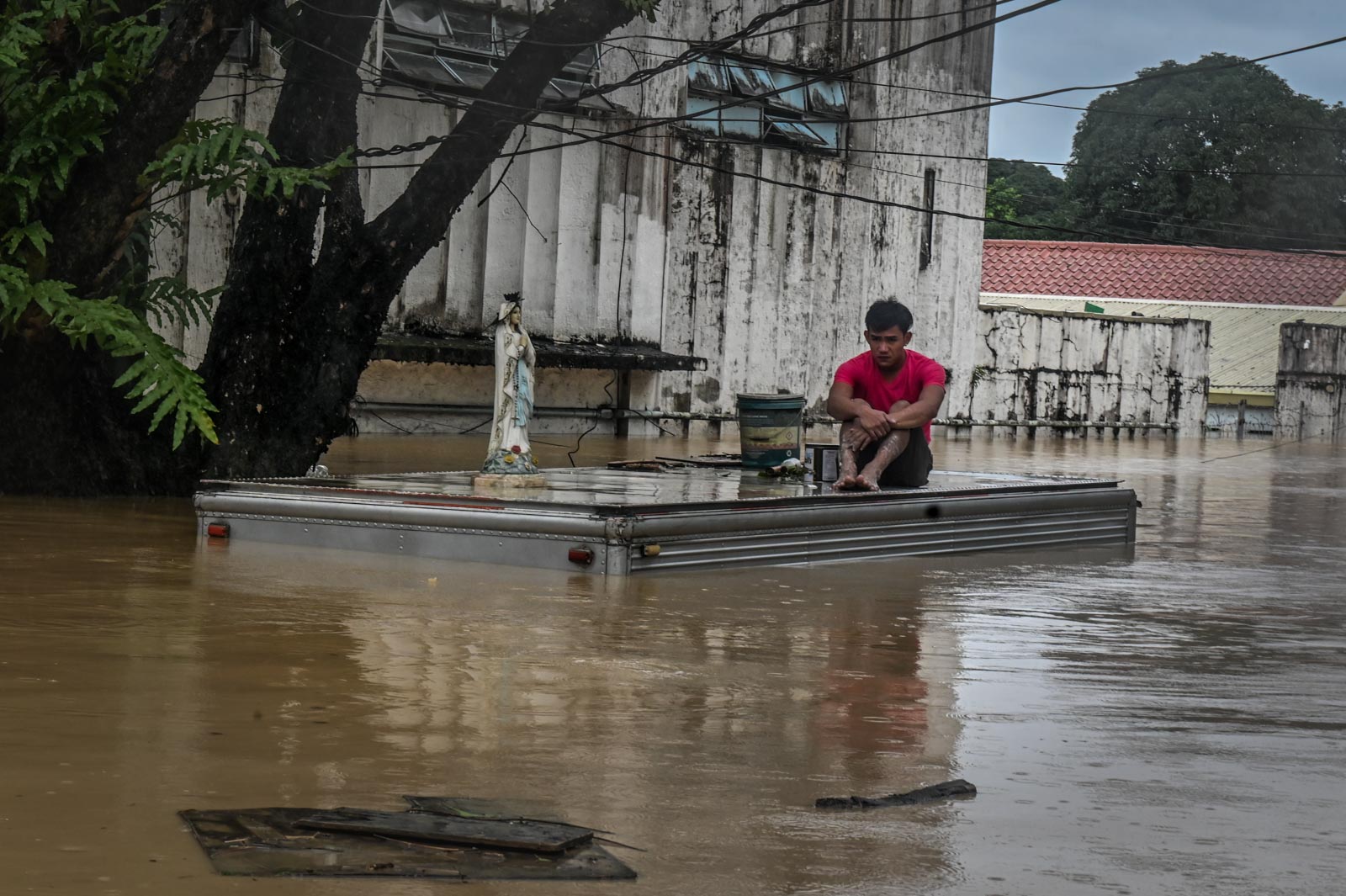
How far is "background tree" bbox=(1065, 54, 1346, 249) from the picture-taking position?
53.3 m

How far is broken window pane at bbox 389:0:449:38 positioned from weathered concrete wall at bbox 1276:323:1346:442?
847 inches

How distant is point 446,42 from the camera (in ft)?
66.2

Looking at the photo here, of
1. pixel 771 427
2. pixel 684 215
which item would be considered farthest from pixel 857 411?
pixel 684 215

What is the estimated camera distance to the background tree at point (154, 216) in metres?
10.8

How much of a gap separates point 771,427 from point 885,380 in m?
1.61

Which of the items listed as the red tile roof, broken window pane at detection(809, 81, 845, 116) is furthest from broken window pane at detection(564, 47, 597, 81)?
the red tile roof

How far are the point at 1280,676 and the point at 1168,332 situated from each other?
2871cm

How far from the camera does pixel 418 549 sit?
351 inches

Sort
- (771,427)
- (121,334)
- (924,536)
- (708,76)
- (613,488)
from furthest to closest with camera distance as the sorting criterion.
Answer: (708,76) → (771,427) → (121,334) → (924,536) → (613,488)

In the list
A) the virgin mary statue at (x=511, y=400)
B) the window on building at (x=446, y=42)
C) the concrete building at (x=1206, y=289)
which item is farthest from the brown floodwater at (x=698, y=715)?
the concrete building at (x=1206, y=289)

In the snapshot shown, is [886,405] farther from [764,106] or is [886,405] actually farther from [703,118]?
[764,106]

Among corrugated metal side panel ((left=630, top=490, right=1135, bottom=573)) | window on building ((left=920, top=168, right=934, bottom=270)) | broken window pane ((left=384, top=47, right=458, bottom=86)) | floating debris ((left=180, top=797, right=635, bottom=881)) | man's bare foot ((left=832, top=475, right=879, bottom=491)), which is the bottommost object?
floating debris ((left=180, top=797, right=635, bottom=881))

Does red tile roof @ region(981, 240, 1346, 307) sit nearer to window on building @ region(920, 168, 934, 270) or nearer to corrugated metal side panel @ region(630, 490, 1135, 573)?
window on building @ region(920, 168, 934, 270)

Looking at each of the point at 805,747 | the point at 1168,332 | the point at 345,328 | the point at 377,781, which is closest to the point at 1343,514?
the point at 345,328
